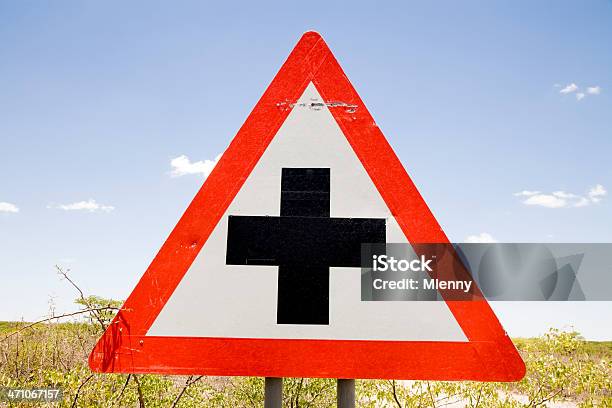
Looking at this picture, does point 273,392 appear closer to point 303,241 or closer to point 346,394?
point 346,394

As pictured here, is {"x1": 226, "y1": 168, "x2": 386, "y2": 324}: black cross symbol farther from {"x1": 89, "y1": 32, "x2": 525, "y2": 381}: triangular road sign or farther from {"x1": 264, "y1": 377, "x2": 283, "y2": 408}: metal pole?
{"x1": 264, "y1": 377, "x2": 283, "y2": 408}: metal pole

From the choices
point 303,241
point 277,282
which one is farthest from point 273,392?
point 303,241

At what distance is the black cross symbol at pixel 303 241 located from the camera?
138 centimetres

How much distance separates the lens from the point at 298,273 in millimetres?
1403

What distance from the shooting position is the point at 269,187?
1495 mm

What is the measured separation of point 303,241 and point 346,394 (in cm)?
52

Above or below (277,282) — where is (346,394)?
below

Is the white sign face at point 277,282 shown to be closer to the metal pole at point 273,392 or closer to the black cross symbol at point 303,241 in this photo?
the black cross symbol at point 303,241

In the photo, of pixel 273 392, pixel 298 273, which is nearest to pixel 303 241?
pixel 298 273

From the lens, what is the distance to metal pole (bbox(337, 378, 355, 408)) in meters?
1.44

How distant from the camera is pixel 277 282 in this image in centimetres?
140

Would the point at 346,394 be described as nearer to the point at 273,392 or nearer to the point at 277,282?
the point at 273,392

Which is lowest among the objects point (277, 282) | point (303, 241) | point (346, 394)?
point (346, 394)

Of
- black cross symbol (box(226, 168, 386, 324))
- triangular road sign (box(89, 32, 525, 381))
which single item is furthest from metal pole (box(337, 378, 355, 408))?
black cross symbol (box(226, 168, 386, 324))
